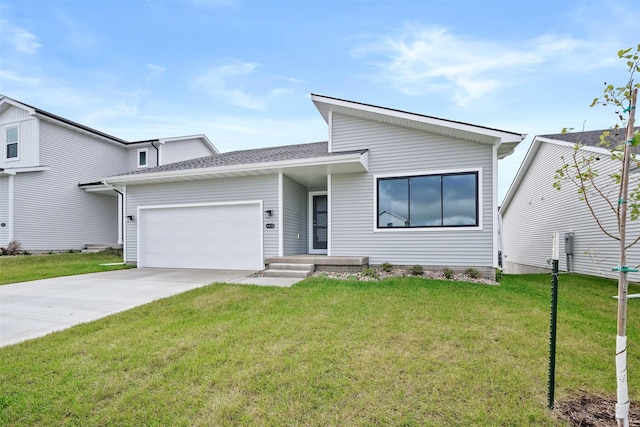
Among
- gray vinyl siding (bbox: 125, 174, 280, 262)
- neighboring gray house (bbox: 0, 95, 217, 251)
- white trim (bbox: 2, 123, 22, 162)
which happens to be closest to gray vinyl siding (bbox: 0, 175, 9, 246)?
neighboring gray house (bbox: 0, 95, 217, 251)

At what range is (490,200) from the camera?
8109mm

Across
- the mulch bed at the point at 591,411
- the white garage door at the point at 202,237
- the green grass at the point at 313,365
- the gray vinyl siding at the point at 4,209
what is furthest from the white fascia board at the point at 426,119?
the gray vinyl siding at the point at 4,209

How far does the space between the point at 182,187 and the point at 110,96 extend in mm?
7068

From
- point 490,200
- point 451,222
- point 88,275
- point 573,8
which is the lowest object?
point 88,275

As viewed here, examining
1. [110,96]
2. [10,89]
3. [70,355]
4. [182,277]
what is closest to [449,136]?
[182,277]

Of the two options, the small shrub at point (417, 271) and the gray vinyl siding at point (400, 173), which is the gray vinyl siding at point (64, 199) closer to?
the gray vinyl siding at point (400, 173)

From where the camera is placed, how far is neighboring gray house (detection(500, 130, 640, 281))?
368 inches

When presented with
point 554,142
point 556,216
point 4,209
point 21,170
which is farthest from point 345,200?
A: point 4,209

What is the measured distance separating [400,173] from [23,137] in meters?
16.7

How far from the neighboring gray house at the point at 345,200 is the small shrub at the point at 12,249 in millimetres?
6111

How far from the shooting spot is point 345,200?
931 centimetres

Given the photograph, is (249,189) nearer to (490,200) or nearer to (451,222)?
(451,222)

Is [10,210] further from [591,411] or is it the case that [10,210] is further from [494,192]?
[591,411]

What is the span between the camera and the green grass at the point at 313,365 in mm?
2473
